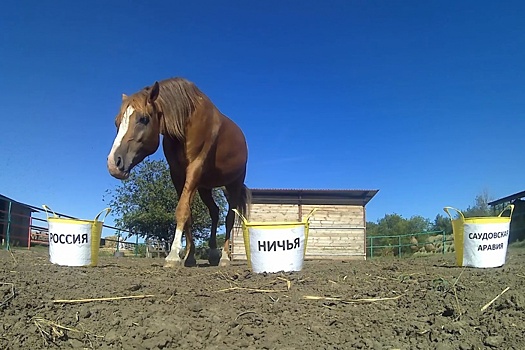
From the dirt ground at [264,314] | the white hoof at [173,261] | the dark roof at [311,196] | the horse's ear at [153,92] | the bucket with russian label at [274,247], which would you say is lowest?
the dirt ground at [264,314]

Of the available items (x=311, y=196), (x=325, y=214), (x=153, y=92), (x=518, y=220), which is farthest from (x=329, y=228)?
(x=153, y=92)

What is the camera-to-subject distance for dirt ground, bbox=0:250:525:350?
2312 millimetres

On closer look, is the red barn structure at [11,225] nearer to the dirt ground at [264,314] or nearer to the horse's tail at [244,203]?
the horse's tail at [244,203]

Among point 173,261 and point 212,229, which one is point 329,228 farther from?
point 173,261

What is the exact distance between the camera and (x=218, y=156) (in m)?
5.76

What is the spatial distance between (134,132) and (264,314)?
8.88ft

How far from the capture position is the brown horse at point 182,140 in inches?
181

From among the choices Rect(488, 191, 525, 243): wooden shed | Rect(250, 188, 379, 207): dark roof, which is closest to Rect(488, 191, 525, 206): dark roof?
Rect(488, 191, 525, 243): wooden shed

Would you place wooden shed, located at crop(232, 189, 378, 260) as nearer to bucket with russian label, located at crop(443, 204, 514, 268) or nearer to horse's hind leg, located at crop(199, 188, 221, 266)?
horse's hind leg, located at crop(199, 188, 221, 266)

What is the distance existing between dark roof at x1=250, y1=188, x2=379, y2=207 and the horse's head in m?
14.4

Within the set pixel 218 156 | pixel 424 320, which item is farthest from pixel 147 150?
pixel 424 320

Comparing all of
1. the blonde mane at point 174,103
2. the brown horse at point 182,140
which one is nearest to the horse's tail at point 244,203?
the brown horse at point 182,140

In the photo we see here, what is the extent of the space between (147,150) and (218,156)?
1168mm

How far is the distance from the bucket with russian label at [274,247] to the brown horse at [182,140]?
1.14 meters
